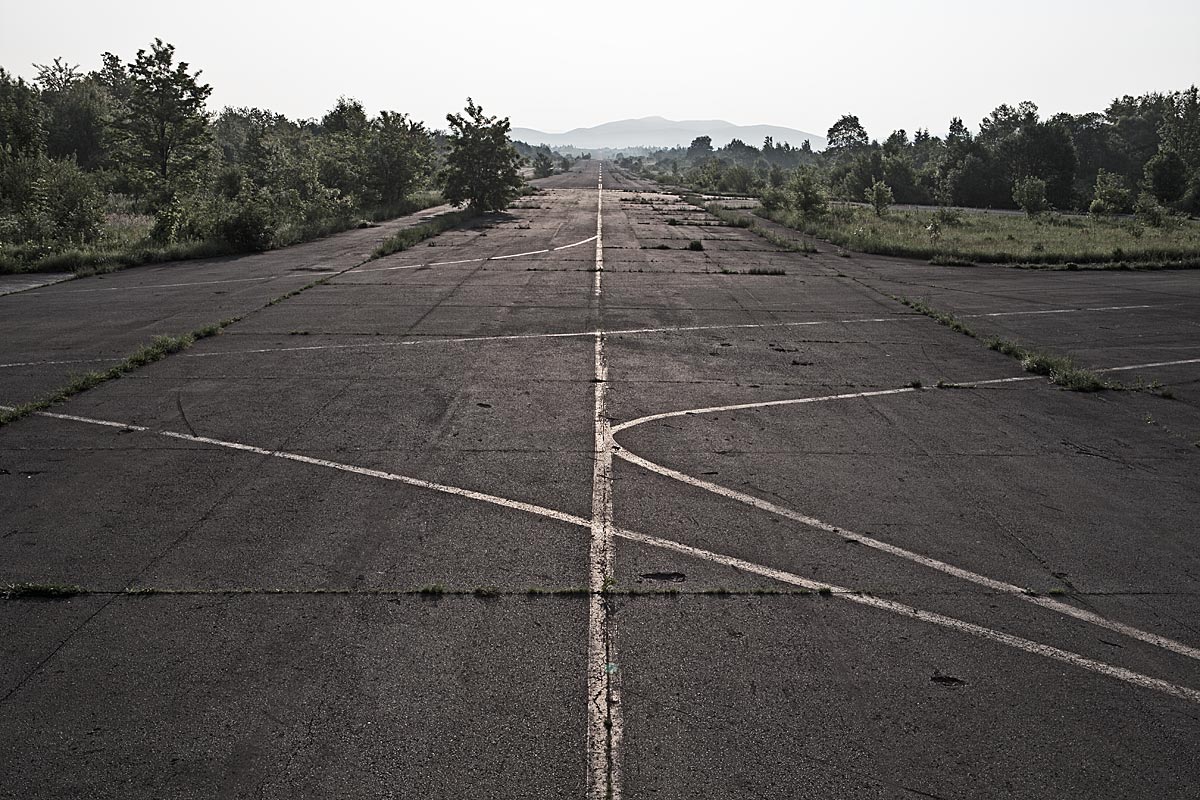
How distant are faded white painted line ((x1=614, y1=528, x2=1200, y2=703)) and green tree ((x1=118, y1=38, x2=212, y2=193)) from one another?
40153 mm

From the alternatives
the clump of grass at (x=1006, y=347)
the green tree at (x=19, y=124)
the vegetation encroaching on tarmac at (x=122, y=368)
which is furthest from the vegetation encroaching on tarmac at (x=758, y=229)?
the green tree at (x=19, y=124)

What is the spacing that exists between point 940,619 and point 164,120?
42.7 m

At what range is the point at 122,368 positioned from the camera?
12.0 meters

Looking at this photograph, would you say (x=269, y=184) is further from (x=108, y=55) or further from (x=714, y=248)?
(x=108, y=55)

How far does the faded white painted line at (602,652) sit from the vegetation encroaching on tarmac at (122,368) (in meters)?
7.23

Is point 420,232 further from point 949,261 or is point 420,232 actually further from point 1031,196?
point 1031,196

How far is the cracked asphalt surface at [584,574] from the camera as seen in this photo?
14.2ft

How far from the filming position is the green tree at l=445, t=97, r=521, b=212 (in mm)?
41969

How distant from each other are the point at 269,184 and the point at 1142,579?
4102 cm

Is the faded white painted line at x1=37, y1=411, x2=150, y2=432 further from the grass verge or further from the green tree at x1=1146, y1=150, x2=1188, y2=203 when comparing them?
the green tree at x1=1146, y1=150, x2=1188, y2=203

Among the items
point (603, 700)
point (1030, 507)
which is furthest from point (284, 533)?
point (1030, 507)

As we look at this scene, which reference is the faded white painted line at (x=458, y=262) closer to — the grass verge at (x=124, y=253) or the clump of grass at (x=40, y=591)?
the grass verge at (x=124, y=253)

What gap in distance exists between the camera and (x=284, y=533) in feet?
22.4

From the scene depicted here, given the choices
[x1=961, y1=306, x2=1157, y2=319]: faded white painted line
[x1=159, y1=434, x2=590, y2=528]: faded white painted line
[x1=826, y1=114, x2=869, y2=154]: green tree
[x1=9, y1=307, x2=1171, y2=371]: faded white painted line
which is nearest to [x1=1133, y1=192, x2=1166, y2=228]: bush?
[x1=961, y1=306, x2=1157, y2=319]: faded white painted line
